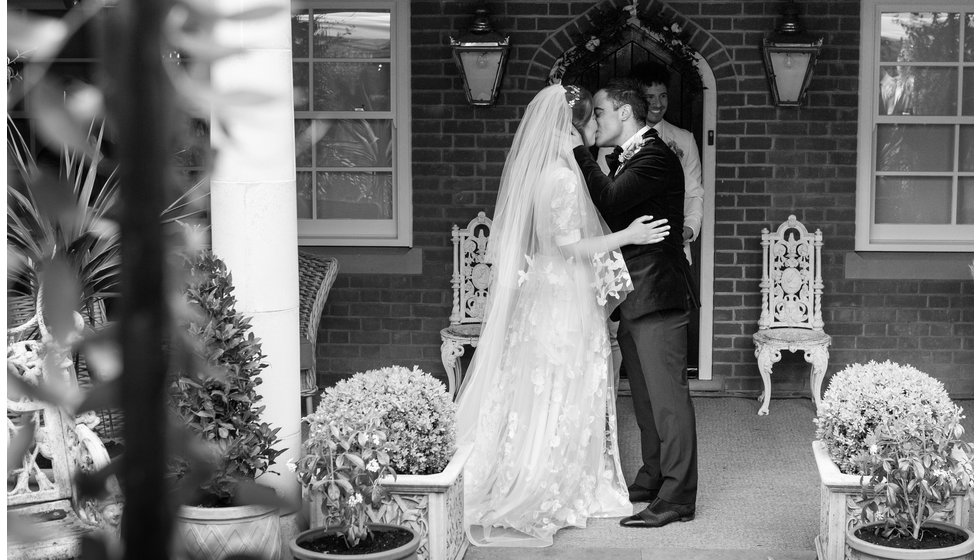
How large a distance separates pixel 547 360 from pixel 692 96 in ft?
10.3

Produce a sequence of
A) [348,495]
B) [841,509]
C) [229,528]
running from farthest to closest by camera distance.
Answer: [841,509] < [348,495] < [229,528]

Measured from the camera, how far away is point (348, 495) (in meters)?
3.45

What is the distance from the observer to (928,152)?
23.7ft

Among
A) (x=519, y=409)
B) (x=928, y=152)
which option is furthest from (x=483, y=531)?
(x=928, y=152)

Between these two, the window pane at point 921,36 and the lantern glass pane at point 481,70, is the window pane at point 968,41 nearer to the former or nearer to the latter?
the window pane at point 921,36

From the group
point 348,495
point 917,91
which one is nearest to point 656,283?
point 348,495

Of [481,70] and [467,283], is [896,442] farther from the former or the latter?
[481,70]

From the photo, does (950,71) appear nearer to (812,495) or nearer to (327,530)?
(812,495)

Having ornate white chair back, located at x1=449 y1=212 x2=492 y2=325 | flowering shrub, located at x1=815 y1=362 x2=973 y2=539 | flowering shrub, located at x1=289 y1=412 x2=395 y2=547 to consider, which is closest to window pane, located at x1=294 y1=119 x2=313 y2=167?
ornate white chair back, located at x1=449 y1=212 x2=492 y2=325

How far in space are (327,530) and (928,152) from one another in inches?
207

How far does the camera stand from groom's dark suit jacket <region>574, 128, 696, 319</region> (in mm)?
4609

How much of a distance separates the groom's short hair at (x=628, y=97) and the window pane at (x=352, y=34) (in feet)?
9.76

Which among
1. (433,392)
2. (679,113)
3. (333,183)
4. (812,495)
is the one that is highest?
(679,113)

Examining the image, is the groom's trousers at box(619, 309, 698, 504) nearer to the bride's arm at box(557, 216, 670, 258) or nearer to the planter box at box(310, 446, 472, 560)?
the bride's arm at box(557, 216, 670, 258)
